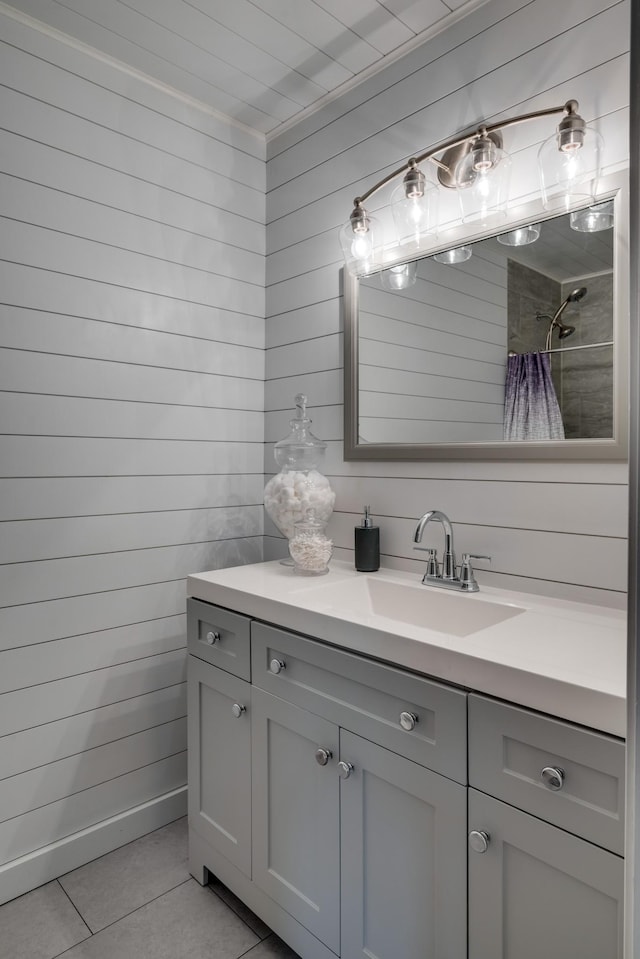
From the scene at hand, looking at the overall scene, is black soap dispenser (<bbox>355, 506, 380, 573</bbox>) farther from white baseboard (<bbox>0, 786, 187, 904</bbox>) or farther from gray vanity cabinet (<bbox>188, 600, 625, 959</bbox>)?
white baseboard (<bbox>0, 786, 187, 904</bbox>)

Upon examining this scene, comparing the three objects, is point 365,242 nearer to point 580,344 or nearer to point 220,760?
point 580,344

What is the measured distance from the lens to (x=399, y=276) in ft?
5.80

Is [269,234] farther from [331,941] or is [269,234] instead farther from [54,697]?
[331,941]

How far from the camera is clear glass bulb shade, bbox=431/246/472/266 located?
159cm

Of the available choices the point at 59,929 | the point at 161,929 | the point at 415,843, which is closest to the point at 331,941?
the point at 415,843

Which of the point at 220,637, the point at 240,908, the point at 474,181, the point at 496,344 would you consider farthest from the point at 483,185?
the point at 240,908

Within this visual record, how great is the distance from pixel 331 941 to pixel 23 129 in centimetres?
227

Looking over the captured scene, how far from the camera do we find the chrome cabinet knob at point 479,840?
3.19 feet

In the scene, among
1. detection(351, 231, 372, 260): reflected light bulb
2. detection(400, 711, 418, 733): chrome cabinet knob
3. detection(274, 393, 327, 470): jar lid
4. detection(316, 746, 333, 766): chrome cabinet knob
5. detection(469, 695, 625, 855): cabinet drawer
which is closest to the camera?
detection(469, 695, 625, 855): cabinet drawer

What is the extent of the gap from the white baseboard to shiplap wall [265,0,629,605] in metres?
0.98

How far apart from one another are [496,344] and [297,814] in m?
1.28

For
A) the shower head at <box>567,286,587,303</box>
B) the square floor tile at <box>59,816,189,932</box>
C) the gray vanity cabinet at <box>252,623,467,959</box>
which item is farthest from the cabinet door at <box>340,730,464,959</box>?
the shower head at <box>567,286,587,303</box>

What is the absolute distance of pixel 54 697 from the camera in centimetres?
175

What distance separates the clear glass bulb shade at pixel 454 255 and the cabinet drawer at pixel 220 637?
1151 millimetres
